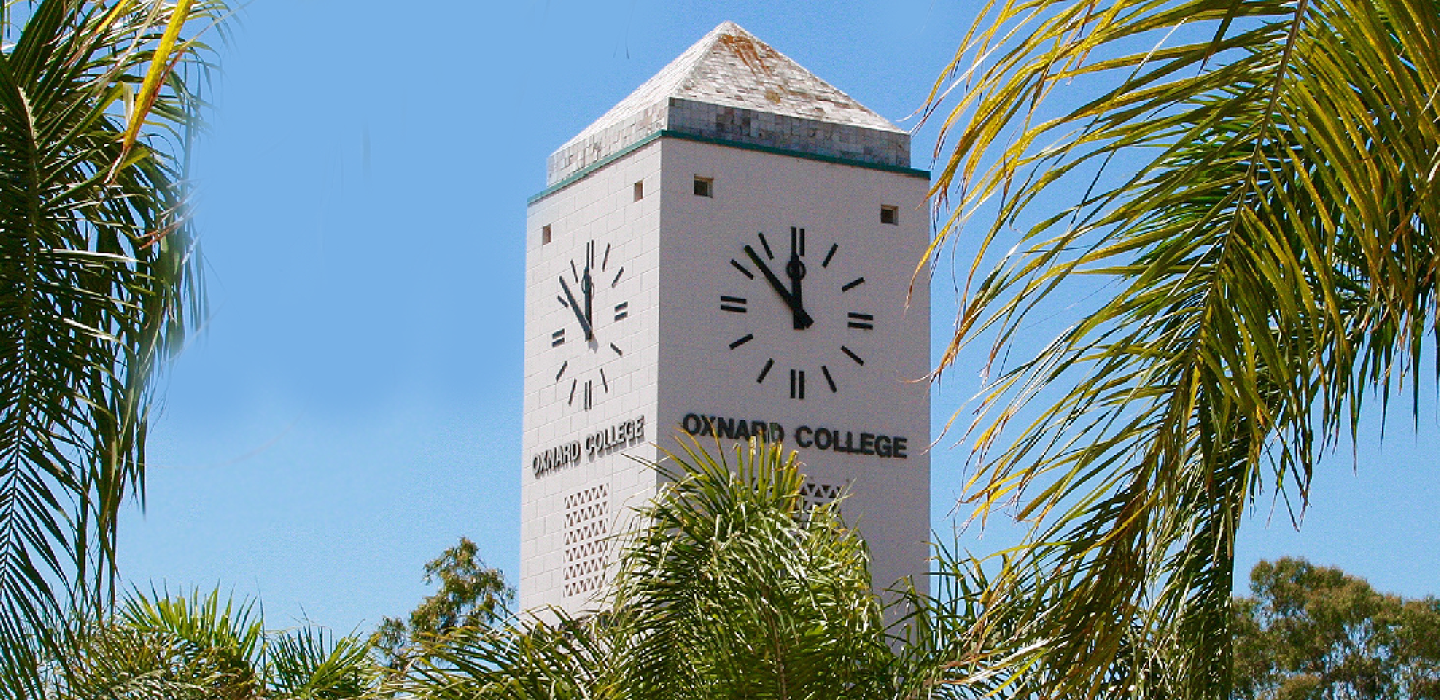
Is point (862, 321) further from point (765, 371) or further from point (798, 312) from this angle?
point (765, 371)

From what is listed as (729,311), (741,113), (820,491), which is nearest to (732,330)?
(729,311)

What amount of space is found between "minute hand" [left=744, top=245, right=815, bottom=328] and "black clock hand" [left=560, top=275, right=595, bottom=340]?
2123 mm

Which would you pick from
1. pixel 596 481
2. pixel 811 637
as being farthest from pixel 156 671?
pixel 596 481

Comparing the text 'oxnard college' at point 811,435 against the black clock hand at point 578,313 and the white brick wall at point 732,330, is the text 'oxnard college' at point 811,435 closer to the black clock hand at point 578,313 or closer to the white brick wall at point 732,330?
the white brick wall at point 732,330

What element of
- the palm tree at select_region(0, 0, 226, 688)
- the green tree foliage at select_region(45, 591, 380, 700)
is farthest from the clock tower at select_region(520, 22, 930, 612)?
the palm tree at select_region(0, 0, 226, 688)

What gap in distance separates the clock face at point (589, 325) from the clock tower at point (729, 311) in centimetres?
3

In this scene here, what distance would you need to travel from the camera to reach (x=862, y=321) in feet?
83.6

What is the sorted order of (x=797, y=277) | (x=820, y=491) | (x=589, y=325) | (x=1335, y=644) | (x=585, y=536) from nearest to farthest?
(x=820, y=491)
(x=797, y=277)
(x=585, y=536)
(x=589, y=325)
(x=1335, y=644)

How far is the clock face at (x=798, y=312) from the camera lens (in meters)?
25.0

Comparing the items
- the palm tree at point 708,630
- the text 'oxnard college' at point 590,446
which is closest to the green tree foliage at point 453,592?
the text 'oxnard college' at point 590,446

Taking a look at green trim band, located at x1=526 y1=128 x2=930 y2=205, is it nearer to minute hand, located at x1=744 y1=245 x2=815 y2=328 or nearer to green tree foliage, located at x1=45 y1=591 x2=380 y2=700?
minute hand, located at x1=744 y1=245 x2=815 y2=328

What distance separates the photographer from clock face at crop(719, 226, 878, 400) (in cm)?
2500

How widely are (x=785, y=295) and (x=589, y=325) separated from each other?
2380 millimetres

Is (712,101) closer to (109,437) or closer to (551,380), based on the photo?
(551,380)
